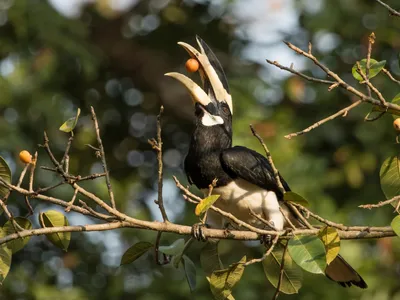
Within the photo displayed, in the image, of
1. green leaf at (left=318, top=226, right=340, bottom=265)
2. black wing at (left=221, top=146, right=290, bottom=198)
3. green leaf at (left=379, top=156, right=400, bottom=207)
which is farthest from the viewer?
black wing at (left=221, top=146, right=290, bottom=198)

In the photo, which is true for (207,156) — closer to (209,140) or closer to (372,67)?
(209,140)

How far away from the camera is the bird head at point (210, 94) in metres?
3.23

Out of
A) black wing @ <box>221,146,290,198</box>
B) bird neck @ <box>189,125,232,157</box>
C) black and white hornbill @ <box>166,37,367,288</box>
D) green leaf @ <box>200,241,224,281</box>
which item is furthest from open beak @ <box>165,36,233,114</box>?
green leaf @ <box>200,241,224,281</box>

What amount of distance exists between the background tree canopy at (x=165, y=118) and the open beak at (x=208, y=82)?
140cm

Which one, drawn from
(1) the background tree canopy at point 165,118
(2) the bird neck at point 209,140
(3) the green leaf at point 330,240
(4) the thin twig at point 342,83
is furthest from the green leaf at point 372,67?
(1) the background tree canopy at point 165,118

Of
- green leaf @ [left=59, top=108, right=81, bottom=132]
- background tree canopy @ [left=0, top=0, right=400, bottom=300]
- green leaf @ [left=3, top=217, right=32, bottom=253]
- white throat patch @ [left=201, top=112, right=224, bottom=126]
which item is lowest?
background tree canopy @ [left=0, top=0, right=400, bottom=300]

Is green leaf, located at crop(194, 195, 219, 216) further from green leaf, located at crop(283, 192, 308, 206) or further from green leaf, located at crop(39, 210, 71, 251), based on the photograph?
green leaf, located at crop(39, 210, 71, 251)

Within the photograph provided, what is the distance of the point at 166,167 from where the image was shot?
5.77 m

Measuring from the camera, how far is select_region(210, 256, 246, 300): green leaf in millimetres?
2293

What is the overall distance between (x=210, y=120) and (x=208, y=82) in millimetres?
164

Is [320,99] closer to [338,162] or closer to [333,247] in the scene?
[338,162]

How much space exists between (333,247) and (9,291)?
10.1 feet

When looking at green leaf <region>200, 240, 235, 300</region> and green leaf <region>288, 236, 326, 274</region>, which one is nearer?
green leaf <region>288, 236, 326, 274</region>

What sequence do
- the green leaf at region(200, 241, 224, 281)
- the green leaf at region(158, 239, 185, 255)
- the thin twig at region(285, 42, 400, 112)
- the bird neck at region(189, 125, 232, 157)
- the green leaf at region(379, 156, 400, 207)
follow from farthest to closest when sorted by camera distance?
the bird neck at region(189, 125, 232, 157) < the green leaf at region(200, 241, 224, 281) < the green leaf at region(158, 239, 185, 255) < the green leaf at region(379, 156, 400, 207) < the thin twig at region(285, 42, 400, 112)
